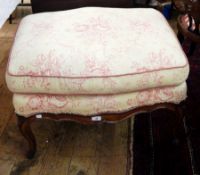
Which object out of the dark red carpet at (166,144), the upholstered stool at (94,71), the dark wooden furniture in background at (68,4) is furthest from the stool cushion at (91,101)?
the dark wooden furniture in background at (68,4)

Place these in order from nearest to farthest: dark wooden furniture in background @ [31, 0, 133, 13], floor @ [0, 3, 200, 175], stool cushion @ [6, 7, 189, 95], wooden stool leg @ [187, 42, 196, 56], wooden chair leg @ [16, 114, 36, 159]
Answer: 1. stool cushion @ [6, 7, 189, 95]
2. wooden chair leg @ [16, 114, 36, 159]
3. floor @ [0, 3, 200, 175]
4. dark wooden furniture in background @ [31, 0, 133, 13]
5. wooden stool leg @ [187, 42, 196, 56]

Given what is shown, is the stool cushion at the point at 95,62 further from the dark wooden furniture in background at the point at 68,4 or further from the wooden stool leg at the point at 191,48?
the wooden stool leg at the point at 191,48

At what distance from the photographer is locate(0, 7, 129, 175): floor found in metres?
1.13

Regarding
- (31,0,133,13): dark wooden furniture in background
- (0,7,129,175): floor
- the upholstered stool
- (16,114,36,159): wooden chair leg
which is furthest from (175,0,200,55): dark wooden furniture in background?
(16,114,36,159): wooden chair leg

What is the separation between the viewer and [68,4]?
5.03ft

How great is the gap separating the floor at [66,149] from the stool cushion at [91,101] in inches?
10.5

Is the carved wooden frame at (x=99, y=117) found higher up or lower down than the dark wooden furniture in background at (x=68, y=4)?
lower down

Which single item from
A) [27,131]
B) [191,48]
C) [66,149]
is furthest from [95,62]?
[191,48]

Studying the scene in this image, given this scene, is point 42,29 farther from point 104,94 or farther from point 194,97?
point 194,97

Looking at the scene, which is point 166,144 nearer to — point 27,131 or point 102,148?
point 102,148

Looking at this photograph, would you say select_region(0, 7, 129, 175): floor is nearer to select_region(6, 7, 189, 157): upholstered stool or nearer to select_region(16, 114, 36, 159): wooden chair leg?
select_region(16, 114, 36, 159): wooden chair leg

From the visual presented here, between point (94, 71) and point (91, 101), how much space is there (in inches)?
4.1

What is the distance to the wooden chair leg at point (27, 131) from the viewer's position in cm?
101

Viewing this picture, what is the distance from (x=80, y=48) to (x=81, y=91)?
0.13 meters
